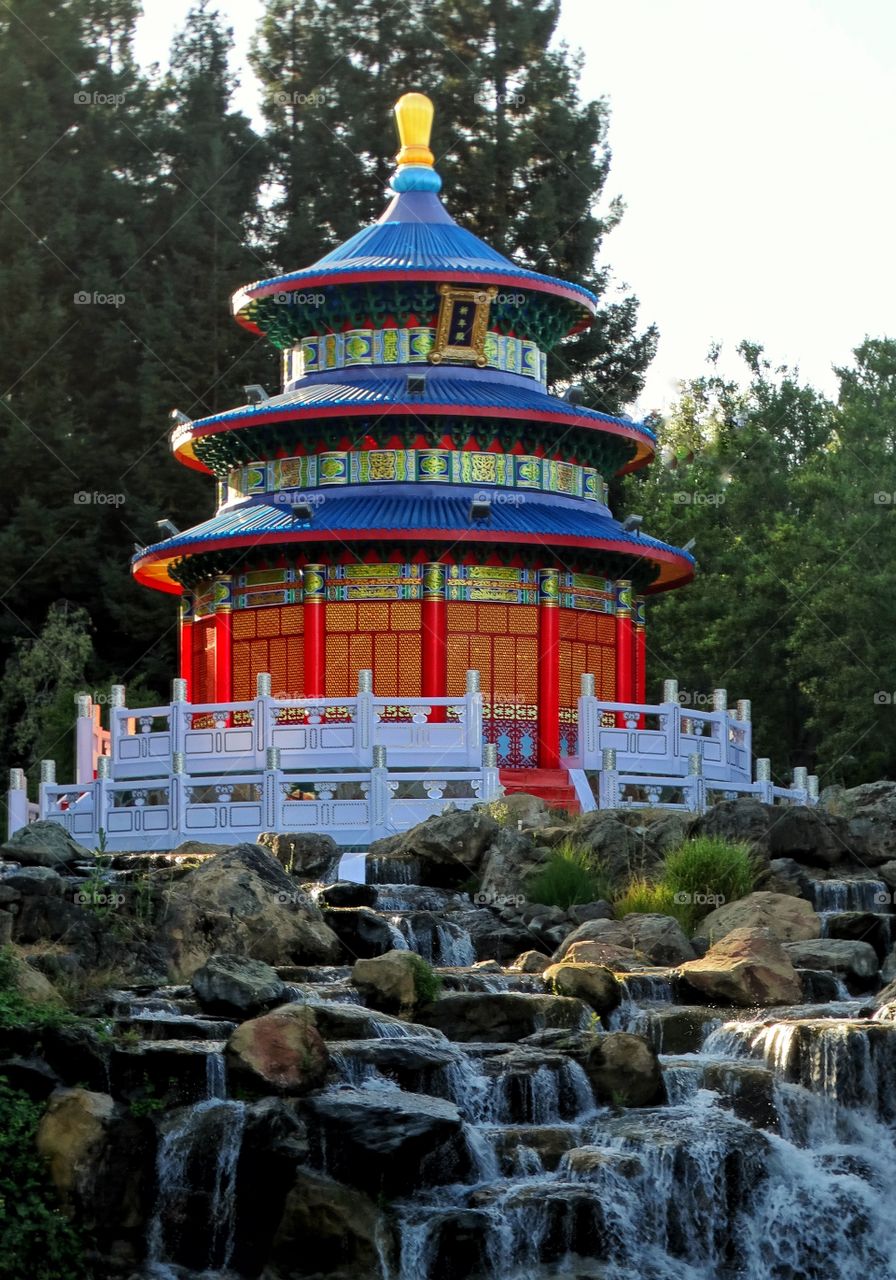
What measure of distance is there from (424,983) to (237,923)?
2993 millimetres

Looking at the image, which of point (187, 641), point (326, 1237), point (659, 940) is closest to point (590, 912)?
point (659, 940)

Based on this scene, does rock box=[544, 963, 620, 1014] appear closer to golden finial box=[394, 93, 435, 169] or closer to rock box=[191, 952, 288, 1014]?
rock box=[191, 952, 288, 1014]

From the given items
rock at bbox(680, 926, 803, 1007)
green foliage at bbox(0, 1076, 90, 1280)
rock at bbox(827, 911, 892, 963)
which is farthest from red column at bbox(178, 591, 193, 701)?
green foliage at bbox(0, 1076, 90, 1280)

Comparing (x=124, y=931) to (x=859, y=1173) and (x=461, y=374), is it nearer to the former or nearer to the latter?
(x=859, y=1173)

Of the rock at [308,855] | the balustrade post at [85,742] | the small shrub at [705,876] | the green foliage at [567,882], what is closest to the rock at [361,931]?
the green foliage at [567,882]

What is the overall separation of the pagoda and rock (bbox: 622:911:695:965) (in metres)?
11.3

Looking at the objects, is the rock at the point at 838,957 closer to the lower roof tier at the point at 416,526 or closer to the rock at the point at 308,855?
the rock at the point at 308,855

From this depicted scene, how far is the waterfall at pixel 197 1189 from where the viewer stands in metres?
19.9

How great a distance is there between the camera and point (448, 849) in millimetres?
30203

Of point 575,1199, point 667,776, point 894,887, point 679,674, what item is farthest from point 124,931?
point 679,674

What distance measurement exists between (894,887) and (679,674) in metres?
24.3

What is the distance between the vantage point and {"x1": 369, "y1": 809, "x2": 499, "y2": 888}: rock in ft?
99.1

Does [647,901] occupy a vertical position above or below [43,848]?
below

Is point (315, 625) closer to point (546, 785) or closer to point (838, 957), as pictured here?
point (546, 785)
